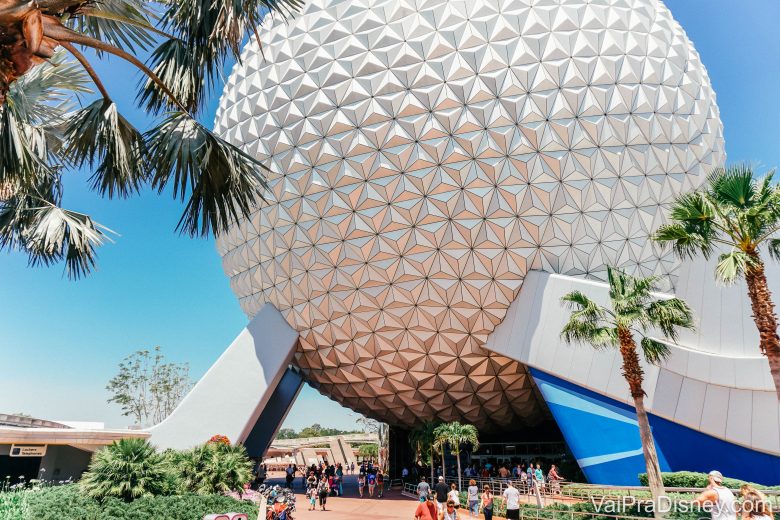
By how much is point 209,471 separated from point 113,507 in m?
4.08

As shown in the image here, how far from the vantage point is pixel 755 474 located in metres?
12.5

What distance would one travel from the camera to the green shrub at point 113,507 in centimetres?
792

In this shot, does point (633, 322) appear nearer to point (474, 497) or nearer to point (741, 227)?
point (741, 227)

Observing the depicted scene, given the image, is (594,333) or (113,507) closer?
(113,507)

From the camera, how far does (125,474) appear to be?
30.3ft

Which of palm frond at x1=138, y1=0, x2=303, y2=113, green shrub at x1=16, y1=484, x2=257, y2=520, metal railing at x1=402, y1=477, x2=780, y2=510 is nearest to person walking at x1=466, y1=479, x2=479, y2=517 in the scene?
metal railing at x1=402, y1=477, x2=780, y2=510

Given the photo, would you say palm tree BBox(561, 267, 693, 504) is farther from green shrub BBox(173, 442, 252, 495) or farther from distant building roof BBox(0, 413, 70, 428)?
distant building roof BBox(0, 413, 70, 428)

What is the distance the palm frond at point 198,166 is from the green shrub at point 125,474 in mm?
5265

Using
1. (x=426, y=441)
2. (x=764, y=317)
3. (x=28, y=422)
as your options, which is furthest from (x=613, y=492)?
(x=28, y=422)

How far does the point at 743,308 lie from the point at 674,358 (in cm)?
220

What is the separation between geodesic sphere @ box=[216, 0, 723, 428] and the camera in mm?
17781

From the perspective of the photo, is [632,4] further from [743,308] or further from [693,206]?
[693,206]

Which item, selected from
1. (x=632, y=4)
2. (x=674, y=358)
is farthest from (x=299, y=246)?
(x=632, y=4)

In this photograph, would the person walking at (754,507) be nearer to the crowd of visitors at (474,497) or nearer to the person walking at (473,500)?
the crowd of visitors at (474,497)
